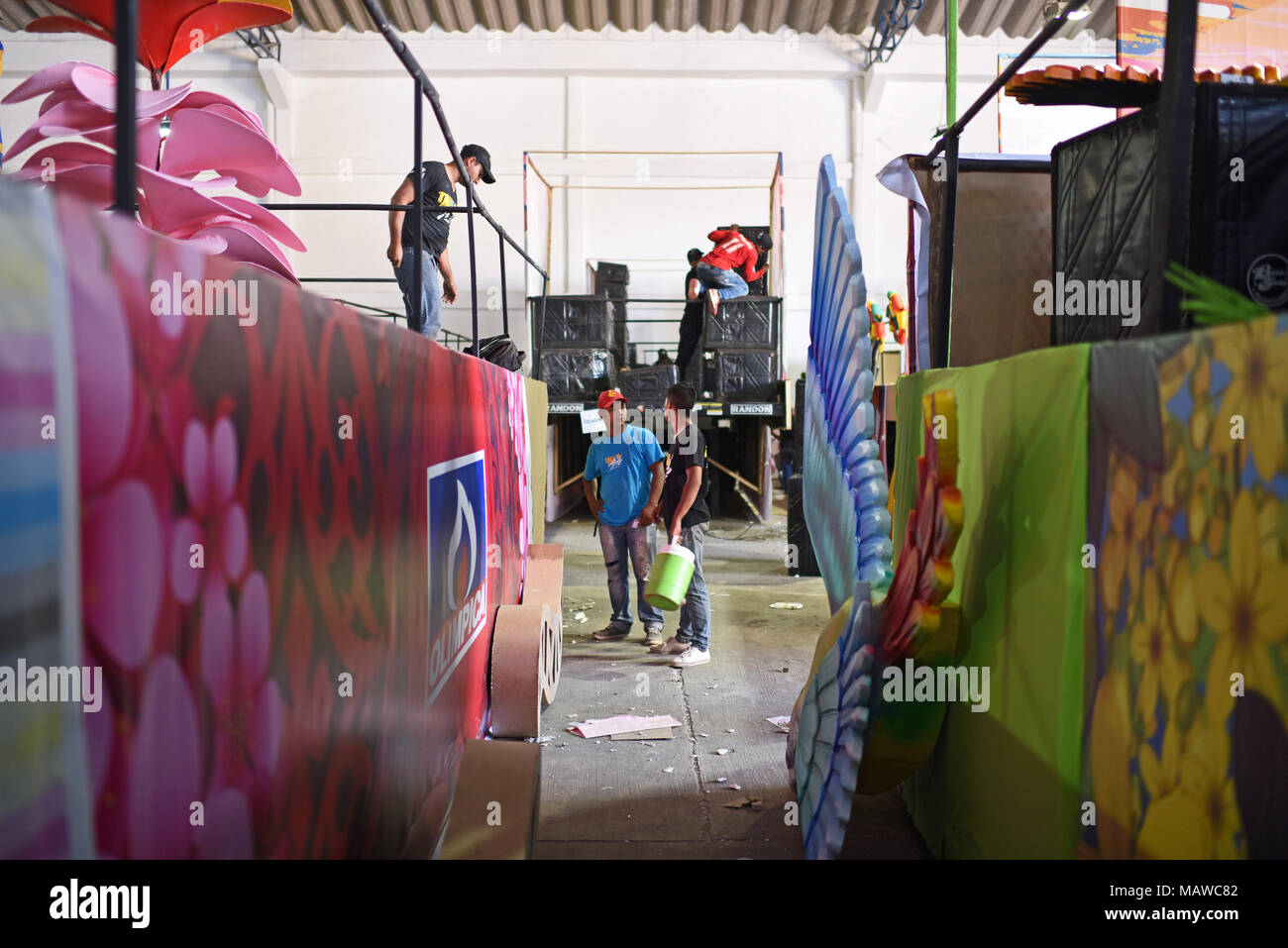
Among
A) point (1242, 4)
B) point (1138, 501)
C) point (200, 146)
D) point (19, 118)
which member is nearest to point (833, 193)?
point (1138, 501)

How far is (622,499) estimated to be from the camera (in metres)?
5.70

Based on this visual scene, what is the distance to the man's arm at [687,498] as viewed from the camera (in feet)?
17.6

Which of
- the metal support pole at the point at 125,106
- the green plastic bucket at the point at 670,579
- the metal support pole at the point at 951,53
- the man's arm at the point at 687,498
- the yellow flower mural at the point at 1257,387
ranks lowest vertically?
the green plastic bucket at the point at 670,579

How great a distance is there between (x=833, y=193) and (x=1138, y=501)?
1.45m

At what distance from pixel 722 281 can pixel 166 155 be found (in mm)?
8284

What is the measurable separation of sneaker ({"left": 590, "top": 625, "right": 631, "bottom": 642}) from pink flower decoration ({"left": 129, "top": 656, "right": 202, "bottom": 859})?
474 cm

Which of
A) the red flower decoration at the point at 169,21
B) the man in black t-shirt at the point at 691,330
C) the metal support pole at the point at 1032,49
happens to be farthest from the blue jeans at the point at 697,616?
the man in black t-shirt at the point at 691,330

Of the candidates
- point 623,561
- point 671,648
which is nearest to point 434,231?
point 623,561

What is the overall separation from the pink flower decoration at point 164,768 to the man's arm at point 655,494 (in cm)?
446

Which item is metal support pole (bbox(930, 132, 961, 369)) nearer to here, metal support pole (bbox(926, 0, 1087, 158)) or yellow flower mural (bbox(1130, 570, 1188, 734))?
metal support pole (bbox(926, 0, 1087, 158))

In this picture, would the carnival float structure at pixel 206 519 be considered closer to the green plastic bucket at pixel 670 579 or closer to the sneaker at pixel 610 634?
the green plastic bucket at pixel 670 579

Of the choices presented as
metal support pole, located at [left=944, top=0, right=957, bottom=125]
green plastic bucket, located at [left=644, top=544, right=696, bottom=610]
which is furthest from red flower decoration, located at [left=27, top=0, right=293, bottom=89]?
metal support pole, located at [left=944, top=0, right=957, bottom=125]

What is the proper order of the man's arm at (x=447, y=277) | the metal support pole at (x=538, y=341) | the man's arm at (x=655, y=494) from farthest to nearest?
1. the metal support pole at (x=538, y=341)
2. the man's arm at (x=655, y=494)
3. the man's arm at (x=447, y=277)

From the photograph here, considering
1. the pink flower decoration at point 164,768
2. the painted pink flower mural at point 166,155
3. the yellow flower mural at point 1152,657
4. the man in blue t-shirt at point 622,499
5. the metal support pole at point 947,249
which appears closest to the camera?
the pink flower decoration at point 164,768
